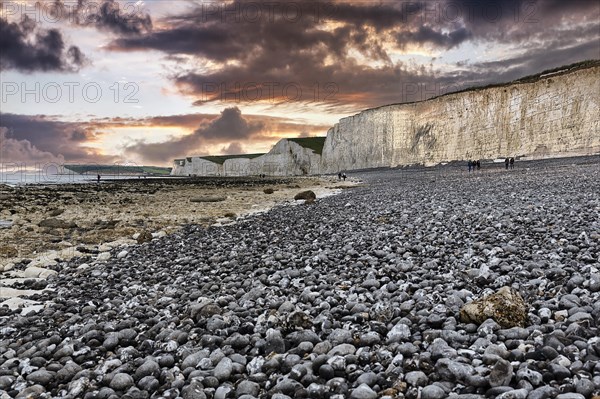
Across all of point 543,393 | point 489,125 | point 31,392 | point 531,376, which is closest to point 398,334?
point 531,376

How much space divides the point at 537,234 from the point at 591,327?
14.4 feet

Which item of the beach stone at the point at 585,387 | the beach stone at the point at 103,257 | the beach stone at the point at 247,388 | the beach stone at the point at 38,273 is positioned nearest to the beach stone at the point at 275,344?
the beach stone at the point at 247,388

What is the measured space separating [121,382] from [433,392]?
104 inches

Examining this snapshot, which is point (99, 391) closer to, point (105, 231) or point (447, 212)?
point (447, 212)

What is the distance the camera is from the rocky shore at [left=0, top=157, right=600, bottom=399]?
2.92 meters

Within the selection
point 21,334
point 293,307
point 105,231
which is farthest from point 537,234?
point 105,231

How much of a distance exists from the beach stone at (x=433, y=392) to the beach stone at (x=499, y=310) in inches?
50.2

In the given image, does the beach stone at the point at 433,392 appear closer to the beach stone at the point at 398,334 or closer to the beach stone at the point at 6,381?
the beach stone at the point at 398,334

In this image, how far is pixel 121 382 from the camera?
129 inches

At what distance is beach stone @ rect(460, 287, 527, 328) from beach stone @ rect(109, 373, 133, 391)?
3270 millimetres

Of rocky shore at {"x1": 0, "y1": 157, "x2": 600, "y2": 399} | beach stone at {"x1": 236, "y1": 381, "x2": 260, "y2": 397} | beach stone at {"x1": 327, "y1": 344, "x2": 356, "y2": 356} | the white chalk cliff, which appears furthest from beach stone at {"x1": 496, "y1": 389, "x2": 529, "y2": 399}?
the white chalk cliff

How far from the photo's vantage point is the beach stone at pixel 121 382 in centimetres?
325

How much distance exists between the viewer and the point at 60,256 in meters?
9.77

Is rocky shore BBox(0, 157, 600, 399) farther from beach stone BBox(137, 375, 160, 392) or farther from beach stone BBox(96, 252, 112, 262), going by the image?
beach stone BBox(96, 252, 112, 262)
